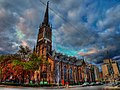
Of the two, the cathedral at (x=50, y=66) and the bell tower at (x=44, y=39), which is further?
the bell tower at (x=44, y=39)

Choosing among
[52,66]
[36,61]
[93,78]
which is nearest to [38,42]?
[52,66]

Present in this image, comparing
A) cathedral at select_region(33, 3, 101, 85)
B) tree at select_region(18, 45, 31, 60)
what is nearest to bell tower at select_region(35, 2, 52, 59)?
cathedral at select_region(33, 3, 101, 85)

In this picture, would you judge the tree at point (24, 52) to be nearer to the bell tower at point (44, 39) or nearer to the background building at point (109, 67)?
the bell tower at point (44, 39)

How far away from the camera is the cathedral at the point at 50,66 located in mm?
58906

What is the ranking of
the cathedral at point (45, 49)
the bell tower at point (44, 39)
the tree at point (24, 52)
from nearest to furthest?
the tree at point (24, 52) → the cathedral at point (45, 49) → the bell tower at point (44, 39)

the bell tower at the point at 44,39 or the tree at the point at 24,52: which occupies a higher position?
the bell tower at the point at 44,39

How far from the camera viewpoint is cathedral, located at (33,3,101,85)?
193ft

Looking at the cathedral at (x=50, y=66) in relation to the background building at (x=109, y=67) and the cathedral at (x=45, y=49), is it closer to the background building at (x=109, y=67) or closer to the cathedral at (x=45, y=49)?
the cathedral at (x=45, y=49)

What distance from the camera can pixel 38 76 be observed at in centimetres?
6047

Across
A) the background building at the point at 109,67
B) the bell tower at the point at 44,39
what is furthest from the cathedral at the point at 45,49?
the background building at the point at 109,67

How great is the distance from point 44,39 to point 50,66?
49.4 feet

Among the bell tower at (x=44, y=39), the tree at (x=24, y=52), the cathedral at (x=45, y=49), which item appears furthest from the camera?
the bell tower at (x=44, y=39)

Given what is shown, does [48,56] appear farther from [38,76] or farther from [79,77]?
[79,77]

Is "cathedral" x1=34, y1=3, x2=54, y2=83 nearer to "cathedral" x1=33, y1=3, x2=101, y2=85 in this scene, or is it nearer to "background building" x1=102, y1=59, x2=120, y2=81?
"cathedral" x1=33, y1=3, x2=101, y2=85
